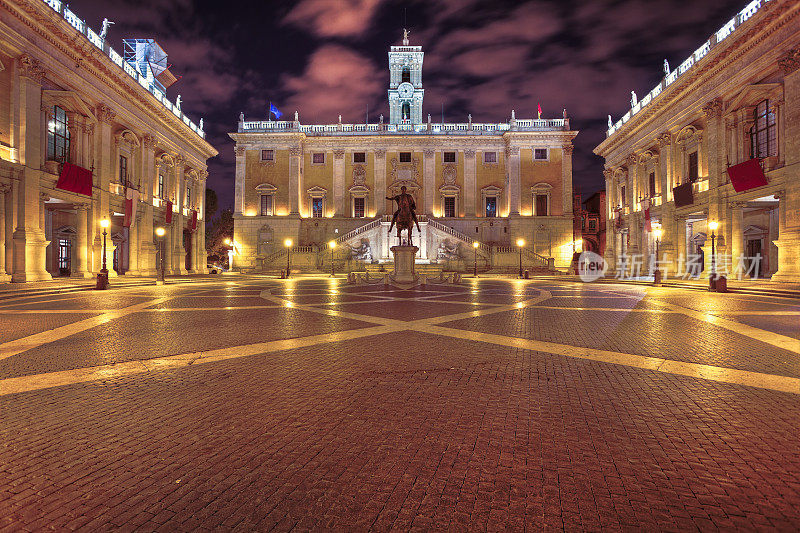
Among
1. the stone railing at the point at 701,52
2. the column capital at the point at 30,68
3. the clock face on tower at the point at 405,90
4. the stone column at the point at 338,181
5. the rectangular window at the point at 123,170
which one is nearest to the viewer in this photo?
the column capital at the point at 30,68

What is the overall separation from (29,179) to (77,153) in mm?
5397

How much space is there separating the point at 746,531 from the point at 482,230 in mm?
44755

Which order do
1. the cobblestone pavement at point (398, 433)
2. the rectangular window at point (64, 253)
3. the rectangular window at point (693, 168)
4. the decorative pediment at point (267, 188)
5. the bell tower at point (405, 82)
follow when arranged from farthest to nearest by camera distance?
the bell tower at point (405, 82)
the decorative pediment at point (267, 188)
the rectangular window at point (693, 168)
the rectangular window at point (64, 253)
the cobblestone pavement at point (398, 433)

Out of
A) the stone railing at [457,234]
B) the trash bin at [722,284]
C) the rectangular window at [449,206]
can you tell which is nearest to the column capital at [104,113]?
the stone railing at [457,234]

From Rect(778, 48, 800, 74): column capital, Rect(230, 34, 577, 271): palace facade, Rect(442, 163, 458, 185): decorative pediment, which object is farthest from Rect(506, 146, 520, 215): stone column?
Rect(778, 48, 800, 74): column capital

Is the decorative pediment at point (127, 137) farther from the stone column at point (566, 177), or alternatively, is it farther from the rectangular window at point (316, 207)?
the stone column at point (566, 177)

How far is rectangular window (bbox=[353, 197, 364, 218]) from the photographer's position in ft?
154

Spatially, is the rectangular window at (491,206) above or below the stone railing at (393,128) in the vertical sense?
below

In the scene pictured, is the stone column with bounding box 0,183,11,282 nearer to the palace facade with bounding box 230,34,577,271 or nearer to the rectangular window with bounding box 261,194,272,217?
the palace facade with bounding box 230,34,577,271

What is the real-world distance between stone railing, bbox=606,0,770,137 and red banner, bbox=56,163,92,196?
3736 cm

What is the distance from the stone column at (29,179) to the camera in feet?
59.8

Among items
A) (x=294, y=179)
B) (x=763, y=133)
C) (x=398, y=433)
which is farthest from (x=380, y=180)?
(x=398, y=433)

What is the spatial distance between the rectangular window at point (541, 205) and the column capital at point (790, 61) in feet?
87.9

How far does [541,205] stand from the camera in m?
45.8
